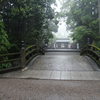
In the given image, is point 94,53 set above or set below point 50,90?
above

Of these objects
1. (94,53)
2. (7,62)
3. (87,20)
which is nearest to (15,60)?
(7,62)

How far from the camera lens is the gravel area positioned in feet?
13.2

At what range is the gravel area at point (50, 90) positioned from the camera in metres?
4.03

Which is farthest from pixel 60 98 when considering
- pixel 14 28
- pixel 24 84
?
pixel 14 28

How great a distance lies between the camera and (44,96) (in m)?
4.10

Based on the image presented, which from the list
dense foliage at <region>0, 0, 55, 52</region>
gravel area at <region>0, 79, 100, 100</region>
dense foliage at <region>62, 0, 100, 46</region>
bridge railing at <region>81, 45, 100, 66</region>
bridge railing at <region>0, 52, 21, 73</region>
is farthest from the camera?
dense foliage at <region>62, 0, 100, 46</region>

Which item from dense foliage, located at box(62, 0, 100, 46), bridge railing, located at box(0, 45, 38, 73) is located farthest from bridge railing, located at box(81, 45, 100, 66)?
bridge railing, located at box(0, 45, 38, 73)

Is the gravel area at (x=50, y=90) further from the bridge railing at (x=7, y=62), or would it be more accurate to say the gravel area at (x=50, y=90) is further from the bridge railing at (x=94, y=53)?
the bridge railing at (x=94, y=53)

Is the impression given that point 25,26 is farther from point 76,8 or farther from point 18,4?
point 76,8

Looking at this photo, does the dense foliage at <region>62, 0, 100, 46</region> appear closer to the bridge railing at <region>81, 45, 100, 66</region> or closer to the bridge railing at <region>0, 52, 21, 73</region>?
the bridge railing at <region>81, 45, 100, 66</region>

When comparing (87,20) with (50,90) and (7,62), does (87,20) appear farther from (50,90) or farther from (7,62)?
(50,90)

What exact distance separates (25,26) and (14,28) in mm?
840

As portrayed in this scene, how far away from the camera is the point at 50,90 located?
4602 millimetres

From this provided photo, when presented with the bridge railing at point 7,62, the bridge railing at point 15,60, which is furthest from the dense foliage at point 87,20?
the bridge railing at point 7,62
